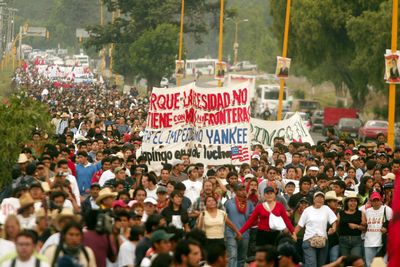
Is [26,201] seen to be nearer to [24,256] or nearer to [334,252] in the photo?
[24,256]

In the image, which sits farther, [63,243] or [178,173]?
[178,173]

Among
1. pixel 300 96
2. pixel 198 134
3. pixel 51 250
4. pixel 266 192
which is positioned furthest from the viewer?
pixel 300 96

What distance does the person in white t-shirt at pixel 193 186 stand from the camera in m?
19.0

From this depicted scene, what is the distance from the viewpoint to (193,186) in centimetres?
1912

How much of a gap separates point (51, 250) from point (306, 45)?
2126 inches

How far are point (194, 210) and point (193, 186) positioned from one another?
141 cm

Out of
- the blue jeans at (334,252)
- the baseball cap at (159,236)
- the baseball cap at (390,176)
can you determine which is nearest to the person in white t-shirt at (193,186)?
the blue jeans at (334,252)

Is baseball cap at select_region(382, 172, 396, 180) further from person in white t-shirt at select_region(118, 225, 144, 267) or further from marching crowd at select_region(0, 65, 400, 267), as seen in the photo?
person in white t-shirt at select_region(118, 225, 144, 267)

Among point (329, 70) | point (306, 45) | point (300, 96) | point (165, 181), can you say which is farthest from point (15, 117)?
point (300, 96)

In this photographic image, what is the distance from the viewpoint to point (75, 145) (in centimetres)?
2738

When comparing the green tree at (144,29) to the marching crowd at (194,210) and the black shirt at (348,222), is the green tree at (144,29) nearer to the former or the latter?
the marching crowd at (194,210)

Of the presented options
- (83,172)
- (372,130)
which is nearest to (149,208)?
(83,172)

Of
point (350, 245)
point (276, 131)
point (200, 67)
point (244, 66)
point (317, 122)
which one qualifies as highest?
point (350, 245)

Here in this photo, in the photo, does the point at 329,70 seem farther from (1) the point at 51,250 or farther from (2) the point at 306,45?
(1) the point at 51,250
